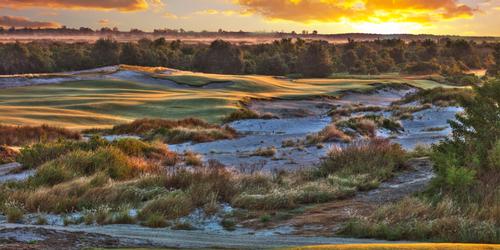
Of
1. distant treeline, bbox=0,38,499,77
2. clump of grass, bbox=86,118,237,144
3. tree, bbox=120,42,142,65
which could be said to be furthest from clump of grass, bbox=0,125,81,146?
tree, bbox=120,42,142,65

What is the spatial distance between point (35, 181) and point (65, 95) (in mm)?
→ 42192

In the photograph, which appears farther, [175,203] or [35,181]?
[35,181]

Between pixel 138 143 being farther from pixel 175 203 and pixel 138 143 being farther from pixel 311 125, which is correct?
pixel 311 125

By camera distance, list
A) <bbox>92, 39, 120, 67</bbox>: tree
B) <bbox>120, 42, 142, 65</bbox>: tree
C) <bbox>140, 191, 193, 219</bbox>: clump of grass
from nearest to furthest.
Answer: <bbox>140, 191, 193, 219</bbox>: clump of grass < <bbox>120, 42, 142, 65</bbox>: tree < <bbox>92, 39, 120, 67</bbox>: tree

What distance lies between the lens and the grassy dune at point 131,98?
4331 centimetres

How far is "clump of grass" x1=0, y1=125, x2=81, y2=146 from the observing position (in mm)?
29766

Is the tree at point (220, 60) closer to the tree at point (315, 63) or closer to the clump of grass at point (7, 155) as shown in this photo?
the tree at point (315, 63)

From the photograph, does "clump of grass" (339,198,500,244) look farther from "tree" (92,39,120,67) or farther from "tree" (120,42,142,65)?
"tree" (92,39,120,67)

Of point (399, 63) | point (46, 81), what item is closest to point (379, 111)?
point (46, 81)

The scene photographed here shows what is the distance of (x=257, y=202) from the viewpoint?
14.4m

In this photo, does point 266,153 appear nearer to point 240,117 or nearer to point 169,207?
point 169,207

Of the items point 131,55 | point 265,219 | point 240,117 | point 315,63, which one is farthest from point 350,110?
point 131,55

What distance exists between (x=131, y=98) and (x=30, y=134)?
Result: 2463 cm

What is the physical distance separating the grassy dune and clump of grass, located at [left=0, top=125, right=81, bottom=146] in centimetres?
593
